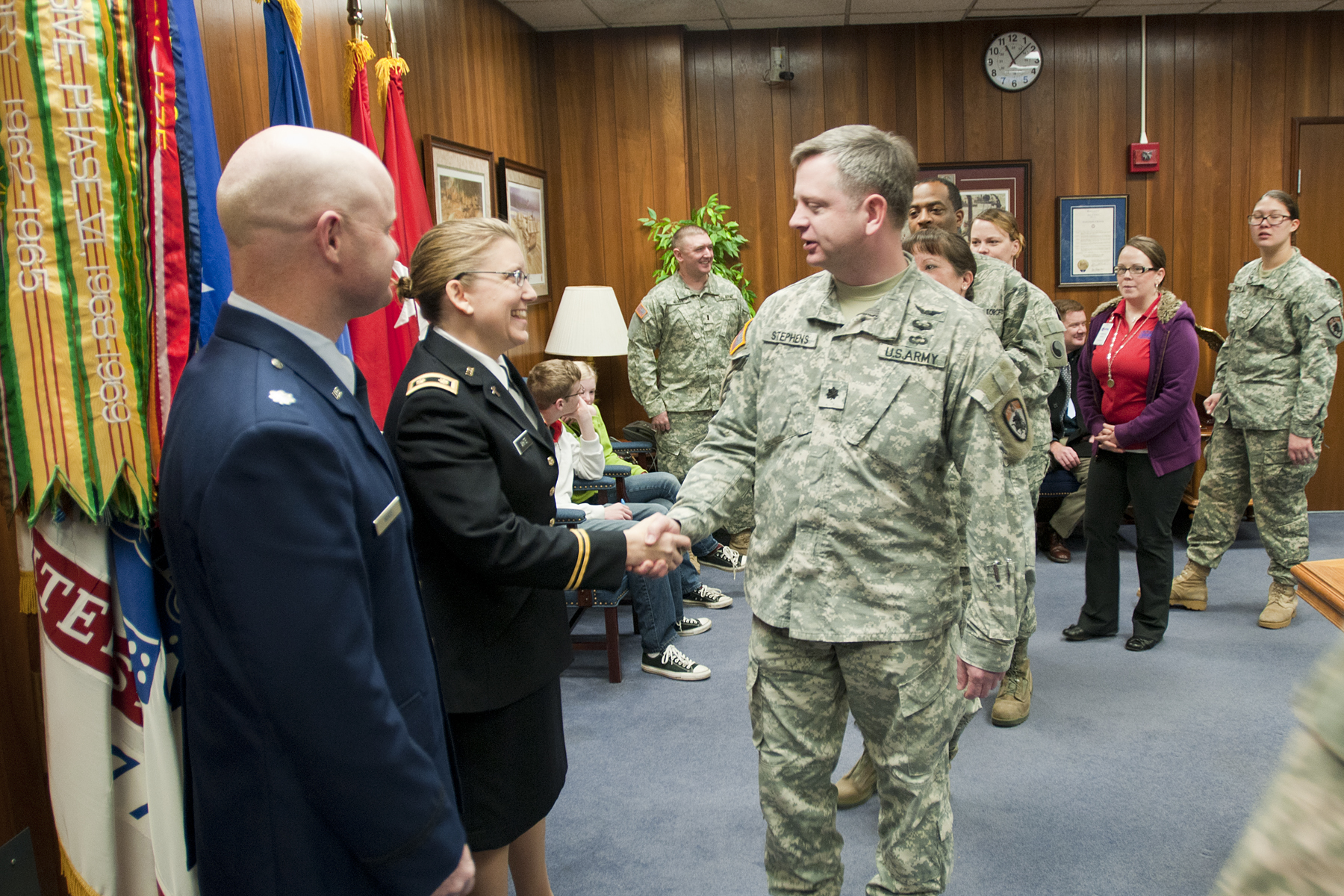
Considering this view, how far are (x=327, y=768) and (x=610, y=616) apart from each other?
7.93 feet

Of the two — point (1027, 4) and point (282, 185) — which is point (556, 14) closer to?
point (1027, 4)

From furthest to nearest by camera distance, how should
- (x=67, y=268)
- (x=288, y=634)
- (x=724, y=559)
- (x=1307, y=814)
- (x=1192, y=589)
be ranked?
(x=724, y=559) → (x=1192, y=589) → (x=67, y=268) → (x=288, y=634) → (x=1307, y=814)

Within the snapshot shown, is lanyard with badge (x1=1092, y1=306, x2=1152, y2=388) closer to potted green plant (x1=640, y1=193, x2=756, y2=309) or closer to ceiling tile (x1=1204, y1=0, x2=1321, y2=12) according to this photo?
potted green plant (x1=640, y1=193, x2=756, y2=309)

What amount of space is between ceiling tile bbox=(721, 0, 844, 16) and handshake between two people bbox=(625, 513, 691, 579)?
4086 mm

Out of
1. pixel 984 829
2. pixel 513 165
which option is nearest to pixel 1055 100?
pixel 513 165

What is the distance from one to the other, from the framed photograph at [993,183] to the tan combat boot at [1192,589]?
221cm

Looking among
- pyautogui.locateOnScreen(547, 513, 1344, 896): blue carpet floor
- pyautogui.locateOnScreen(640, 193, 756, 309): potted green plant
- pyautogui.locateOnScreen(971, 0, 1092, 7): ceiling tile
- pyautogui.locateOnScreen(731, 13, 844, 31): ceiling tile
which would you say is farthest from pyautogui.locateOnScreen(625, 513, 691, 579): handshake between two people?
pyautogui.locateOnScreen(971, 0, 1092, 7): ceiling tile

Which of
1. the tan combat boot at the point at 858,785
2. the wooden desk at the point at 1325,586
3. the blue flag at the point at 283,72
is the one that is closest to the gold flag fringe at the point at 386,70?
the blue flag at the point at 283,72

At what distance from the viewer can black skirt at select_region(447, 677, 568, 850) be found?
1.54 meters

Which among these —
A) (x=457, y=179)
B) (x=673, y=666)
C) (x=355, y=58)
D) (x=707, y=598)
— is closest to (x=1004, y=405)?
(x=673, y=666)

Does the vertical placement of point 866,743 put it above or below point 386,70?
below

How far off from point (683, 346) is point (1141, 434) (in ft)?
7.61

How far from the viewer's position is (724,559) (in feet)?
15.4

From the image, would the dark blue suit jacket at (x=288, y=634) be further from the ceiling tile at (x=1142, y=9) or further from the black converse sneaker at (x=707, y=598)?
the ceiling tile at (x=1142, y=9)
